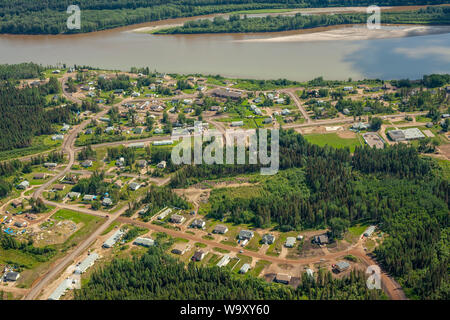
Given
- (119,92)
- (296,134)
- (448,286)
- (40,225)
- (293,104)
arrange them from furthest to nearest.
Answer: (119,92), (293,104), (296,134), (40,225), (448,286)

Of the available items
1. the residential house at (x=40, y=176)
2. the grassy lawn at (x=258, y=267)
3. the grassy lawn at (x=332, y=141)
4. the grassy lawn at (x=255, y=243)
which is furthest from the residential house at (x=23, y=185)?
the grassy lawn at (x=332, y=141)

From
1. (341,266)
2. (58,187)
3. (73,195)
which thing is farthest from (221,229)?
(58,187)

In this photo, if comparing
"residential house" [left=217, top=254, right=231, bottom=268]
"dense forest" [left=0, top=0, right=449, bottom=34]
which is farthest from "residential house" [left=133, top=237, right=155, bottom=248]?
"dense forest" [left=0, top=0, right=449, bottom=34]

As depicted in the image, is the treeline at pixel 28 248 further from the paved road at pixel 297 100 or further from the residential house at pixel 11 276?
the paved road at pixel 297 100

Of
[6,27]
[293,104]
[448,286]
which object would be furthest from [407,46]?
[6,27]
